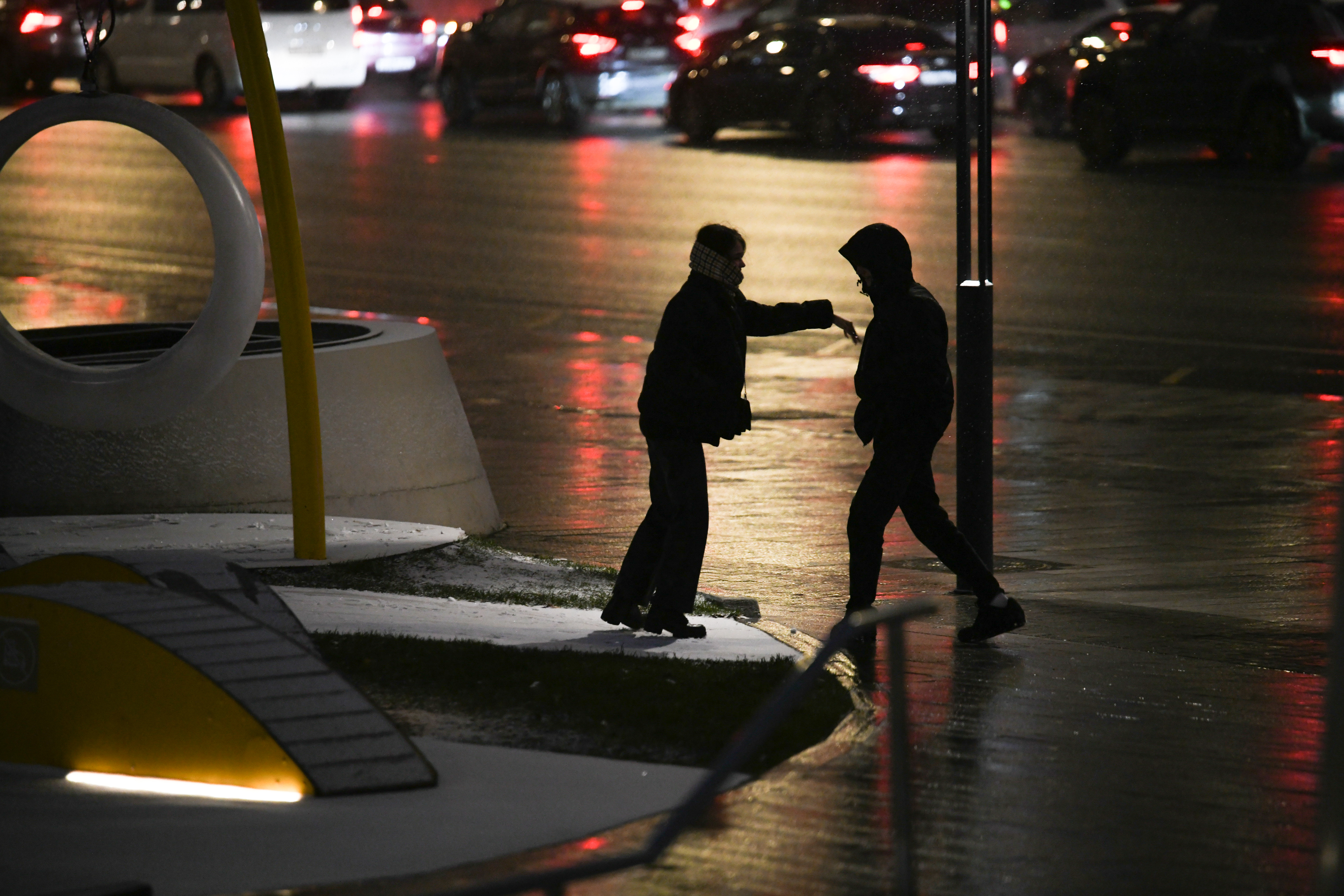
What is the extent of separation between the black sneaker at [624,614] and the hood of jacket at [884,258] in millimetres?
1382

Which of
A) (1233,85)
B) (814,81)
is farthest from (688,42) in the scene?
(1233,85)

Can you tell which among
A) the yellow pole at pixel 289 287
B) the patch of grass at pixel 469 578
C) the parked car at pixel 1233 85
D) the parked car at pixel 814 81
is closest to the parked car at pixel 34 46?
the parked car at pixel 814 81

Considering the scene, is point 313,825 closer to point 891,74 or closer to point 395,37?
point 891,74

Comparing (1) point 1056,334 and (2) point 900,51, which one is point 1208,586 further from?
(2) point 900,51

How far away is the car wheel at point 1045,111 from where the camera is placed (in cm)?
2481

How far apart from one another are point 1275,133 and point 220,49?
16.9 metres

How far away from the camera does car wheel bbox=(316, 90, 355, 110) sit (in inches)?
1319

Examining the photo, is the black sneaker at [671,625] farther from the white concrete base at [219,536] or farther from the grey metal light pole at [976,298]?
the white concrete base at [219,536]

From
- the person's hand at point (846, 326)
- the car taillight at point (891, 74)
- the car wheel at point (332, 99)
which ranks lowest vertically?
the person's hand at point (846, 326)

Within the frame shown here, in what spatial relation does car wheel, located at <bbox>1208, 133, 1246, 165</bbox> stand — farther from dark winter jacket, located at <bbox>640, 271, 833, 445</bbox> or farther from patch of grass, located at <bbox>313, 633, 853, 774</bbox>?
patch of grass, located at <bbox>313, 633, 853, 774</bbox>

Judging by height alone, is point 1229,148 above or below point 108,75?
below

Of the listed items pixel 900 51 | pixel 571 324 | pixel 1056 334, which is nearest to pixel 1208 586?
pixel 1056 334

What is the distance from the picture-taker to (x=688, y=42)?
94.4 ft

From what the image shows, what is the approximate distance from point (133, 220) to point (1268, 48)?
11869 millimetres
